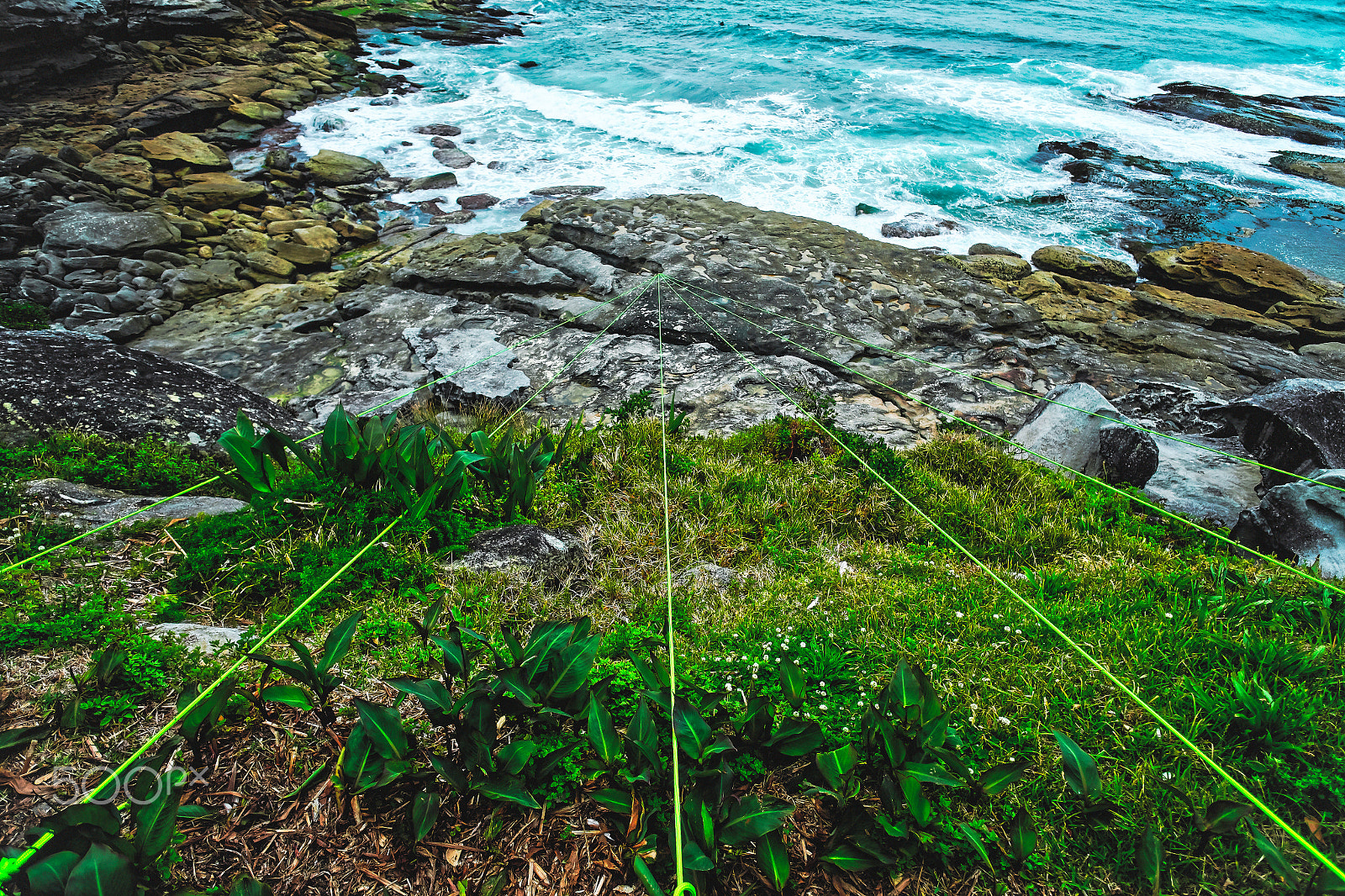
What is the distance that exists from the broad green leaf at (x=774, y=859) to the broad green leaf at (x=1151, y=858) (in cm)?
96

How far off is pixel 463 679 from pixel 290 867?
0.63 meters

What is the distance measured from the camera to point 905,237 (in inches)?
432

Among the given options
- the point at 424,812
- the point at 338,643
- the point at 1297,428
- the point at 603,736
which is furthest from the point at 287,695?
the point at 1297,428

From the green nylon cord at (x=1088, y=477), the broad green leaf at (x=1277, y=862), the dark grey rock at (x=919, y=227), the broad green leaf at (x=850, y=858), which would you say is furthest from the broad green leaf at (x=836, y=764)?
the dark grey rock at (x=919, y=227)

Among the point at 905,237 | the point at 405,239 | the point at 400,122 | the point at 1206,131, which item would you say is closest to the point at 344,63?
the point at 400,122

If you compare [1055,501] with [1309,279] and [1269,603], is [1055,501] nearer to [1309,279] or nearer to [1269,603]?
[1269,603]

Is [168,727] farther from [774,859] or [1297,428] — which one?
[1297,428]

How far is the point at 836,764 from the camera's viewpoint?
1.86 meters

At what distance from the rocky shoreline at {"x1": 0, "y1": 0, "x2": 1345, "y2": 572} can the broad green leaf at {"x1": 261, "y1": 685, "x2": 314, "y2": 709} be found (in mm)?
2740

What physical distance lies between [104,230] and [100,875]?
390 inches

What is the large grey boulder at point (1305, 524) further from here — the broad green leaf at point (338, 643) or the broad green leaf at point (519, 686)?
the broad green leaf at point (338, 643)

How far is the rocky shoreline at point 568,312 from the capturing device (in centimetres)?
448

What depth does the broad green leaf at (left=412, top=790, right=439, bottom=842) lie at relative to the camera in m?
1.69

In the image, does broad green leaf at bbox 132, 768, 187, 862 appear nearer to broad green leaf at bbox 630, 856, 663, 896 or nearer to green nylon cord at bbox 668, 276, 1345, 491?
broad green leaf at bbox 630, 856, 663, 896
